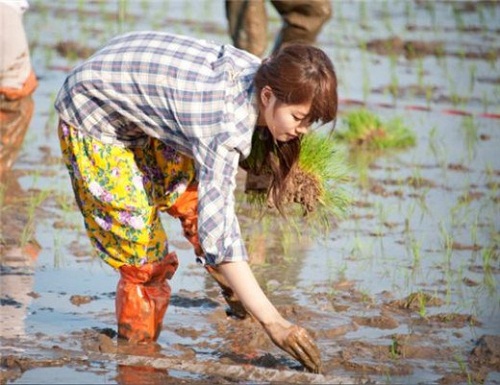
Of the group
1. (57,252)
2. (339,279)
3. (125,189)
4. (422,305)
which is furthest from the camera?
(57,252)

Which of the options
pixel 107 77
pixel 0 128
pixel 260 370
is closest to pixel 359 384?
pixel 260 370

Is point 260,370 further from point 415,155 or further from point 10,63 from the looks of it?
point 415,155

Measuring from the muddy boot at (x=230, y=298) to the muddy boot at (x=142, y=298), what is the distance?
0.28 m

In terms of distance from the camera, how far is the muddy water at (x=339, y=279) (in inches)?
173

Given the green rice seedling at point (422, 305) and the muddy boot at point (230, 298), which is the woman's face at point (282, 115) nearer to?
the muddy boot at point (230, 298)

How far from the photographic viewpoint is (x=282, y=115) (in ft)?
13.1

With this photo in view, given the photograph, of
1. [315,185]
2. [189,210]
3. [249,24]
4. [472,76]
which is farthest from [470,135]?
[189,210]

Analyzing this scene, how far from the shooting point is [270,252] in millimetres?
5766

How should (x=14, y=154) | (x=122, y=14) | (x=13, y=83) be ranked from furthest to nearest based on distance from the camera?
(x=122, y=14) < (x=14, y=154) < (x=13, y=83)

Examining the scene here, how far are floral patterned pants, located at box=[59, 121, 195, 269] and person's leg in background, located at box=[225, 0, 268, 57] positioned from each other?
3.48m

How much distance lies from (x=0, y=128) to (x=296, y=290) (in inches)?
73.5

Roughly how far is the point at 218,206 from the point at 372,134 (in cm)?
369

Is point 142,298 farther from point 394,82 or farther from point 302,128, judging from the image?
point 394,82

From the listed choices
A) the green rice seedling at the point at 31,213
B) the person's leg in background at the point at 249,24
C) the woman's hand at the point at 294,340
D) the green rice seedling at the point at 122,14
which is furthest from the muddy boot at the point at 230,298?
the green rice seedling at the point at 122,14
